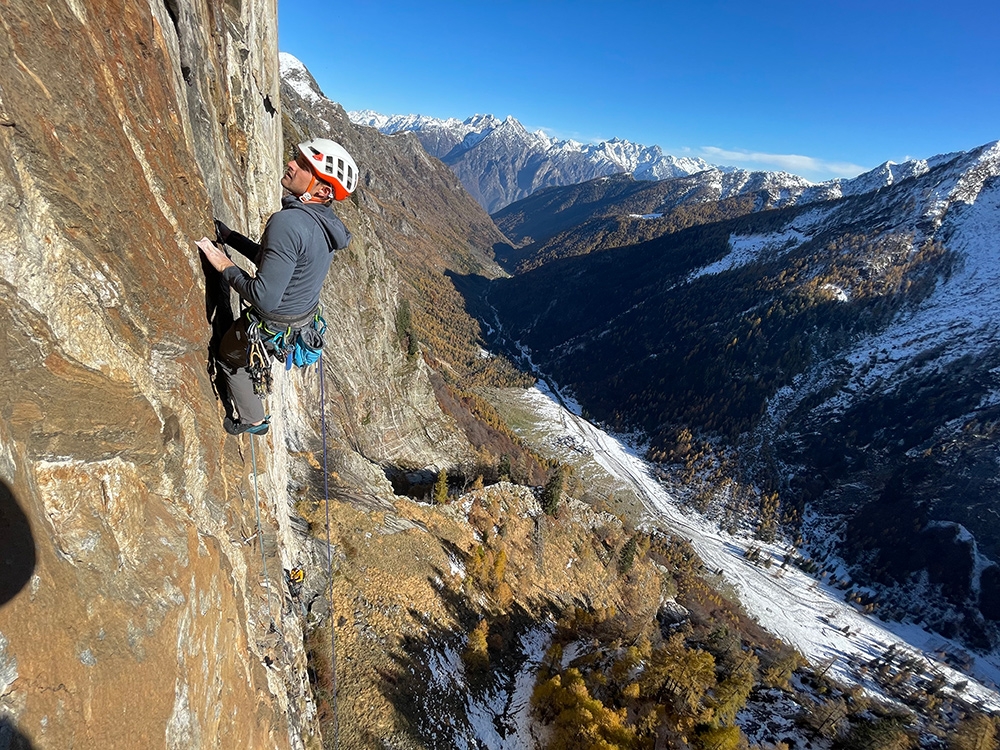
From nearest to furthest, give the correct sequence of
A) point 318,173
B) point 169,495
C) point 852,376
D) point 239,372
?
point 318,173
point 169,495
point 239,372
point 852,376

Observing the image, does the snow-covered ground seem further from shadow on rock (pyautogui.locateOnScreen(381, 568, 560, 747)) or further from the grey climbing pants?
the grey climbing pants

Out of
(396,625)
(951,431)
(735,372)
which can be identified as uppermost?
(735,372)

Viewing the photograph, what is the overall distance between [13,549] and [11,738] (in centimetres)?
163

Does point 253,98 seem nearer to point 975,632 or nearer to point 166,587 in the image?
point 166,587

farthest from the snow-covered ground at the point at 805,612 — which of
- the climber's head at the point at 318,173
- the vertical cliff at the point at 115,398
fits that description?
the climber's head at the point at 318,173

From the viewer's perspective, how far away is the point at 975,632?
8144 centimetres

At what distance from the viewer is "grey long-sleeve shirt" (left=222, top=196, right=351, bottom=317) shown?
19.1 feet

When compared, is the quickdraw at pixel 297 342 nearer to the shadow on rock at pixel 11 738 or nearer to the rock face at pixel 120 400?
the rock face at pixel 120 400

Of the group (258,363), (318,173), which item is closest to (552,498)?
(258,363)

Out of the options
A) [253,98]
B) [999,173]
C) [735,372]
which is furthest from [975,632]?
[999,173]

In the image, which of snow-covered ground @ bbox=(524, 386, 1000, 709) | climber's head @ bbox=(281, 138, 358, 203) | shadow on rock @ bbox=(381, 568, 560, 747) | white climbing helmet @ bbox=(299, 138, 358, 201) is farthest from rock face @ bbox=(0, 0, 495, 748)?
snow-covered ground @ bbox=(524, 386, 1000, 709)

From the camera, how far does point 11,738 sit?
3826 millimetres

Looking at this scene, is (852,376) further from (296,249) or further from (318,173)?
(296,249)

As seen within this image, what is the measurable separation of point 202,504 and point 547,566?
46.2 metres
